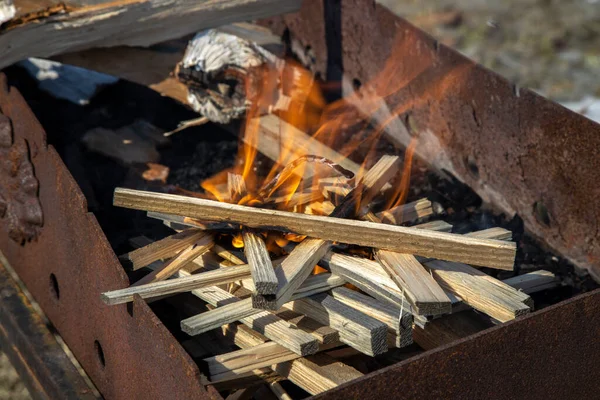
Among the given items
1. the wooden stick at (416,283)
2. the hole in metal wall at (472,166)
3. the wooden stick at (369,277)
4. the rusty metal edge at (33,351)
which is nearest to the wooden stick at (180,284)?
the wooden stick at (369,277)

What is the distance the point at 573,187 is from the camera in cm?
356

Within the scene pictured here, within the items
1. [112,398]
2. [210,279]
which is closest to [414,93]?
[210,279]

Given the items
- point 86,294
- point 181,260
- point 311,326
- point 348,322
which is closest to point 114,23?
point 86,294

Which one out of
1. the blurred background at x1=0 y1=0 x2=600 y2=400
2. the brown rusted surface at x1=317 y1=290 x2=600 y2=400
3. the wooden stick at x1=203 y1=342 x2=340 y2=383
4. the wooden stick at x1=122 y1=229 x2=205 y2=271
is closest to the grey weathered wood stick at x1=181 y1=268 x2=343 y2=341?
the wooden stick at x1=203 y1=342 x2=340 y2=383

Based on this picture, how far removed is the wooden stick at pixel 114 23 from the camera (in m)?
4.19

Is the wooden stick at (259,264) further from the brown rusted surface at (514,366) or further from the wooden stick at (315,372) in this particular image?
the brown rusted surface at (514,366)

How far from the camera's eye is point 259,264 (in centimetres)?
284

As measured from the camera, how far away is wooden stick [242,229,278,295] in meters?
2.69

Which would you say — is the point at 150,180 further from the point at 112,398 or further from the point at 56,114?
the point at 112,398

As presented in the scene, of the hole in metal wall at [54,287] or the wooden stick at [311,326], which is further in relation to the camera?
the hole in metal wall at [54,287]

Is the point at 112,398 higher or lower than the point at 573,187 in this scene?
lower

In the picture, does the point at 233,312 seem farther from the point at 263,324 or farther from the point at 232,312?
the point at 263,324

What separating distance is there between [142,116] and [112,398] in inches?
87.4

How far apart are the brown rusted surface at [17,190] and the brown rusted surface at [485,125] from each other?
1988 mm
